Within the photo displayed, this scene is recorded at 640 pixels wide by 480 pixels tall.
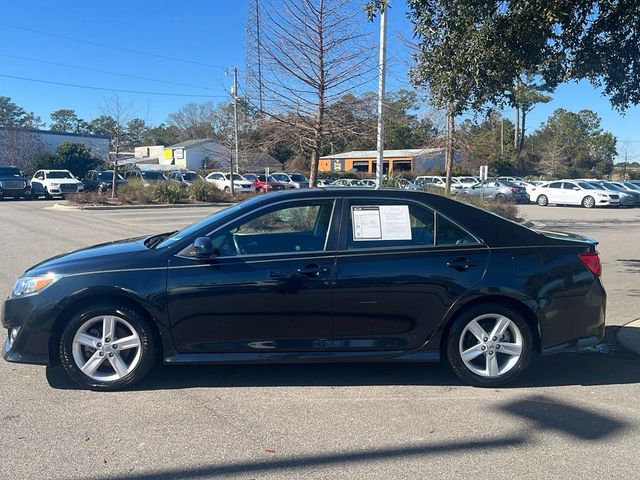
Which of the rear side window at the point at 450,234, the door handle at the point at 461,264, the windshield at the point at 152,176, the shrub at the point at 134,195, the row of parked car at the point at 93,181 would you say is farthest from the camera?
the windshield at the point at 152,176

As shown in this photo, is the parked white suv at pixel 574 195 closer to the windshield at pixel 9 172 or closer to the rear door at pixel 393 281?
the rear door at pixel 393 281

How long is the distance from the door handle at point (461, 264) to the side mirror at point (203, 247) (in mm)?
1908

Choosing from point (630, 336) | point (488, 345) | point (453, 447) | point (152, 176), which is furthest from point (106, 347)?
point (152, 176)

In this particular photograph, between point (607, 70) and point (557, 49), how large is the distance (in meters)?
0.75

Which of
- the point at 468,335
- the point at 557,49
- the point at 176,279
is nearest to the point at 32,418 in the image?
the point at 176,279

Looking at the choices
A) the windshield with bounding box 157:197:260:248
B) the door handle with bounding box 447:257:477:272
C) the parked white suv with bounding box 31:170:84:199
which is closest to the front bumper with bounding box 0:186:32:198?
the parked white suv with bounding box 31:170:84:199

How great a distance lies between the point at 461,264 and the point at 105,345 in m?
2.90

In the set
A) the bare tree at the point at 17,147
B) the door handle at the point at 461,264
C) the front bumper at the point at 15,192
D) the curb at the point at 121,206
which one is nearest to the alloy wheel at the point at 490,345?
the door handle at the point at 461,264

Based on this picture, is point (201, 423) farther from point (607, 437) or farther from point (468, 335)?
point (607, 437)

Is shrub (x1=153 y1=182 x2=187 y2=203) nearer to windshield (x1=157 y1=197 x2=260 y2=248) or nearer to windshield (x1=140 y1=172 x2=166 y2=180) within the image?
windshield (x1=140 y1=172 x2=166 y2=180)

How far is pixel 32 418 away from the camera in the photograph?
13.3 ft

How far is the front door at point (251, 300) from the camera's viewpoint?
4.49 metres

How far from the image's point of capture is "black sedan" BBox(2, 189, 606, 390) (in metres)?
4.49

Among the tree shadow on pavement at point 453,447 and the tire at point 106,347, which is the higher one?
the tire at point 106,347
